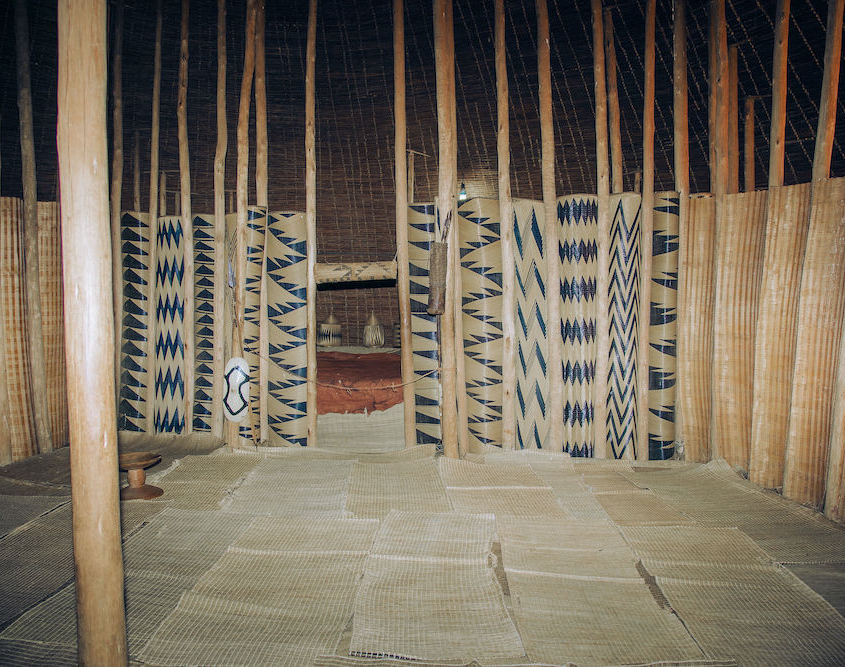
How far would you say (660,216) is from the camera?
385 centimetres

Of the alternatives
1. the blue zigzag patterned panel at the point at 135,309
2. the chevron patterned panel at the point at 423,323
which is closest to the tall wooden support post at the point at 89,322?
the chevron patterned panel at the point at 423,323

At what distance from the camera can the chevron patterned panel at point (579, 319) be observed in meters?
3.88

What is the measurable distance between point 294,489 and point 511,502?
3.89 ft

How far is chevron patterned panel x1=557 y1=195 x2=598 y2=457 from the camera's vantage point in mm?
3885

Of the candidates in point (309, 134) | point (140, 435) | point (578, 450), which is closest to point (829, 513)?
point (578, 450)

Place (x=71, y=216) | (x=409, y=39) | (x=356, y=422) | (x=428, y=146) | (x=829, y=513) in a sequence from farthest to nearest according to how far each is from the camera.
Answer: (x=428, y=146), (x=409, y=39), (x=356, y=422), (x=829, y=513), (x=71, y=216)

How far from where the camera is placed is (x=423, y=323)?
3.99 m

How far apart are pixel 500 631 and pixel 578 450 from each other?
2.28 metres

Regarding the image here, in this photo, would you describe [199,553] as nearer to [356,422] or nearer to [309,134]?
[356,422]

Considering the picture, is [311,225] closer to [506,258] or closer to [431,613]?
[506,258]

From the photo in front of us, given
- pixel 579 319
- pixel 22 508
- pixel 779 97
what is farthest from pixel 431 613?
pixel 779 97

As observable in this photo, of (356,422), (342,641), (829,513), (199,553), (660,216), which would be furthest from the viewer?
(356,422)

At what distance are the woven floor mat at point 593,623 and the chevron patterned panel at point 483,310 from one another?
1818mm

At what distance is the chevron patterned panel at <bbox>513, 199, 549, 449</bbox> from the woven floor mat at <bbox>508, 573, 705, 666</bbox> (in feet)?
5.92
